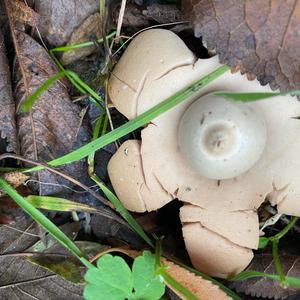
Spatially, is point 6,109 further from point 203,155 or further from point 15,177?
point 203,155

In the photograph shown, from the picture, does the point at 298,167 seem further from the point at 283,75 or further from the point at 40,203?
the point at 40,203

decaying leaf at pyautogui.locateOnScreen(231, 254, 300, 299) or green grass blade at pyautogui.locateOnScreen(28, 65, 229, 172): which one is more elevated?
green grass blade at pyautogui.locateOnScreen(28, 65, 229, 172)

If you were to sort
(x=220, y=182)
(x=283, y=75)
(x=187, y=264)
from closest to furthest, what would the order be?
(x=283, y=75)
(x=220, y=182)
(x=187, y=264)

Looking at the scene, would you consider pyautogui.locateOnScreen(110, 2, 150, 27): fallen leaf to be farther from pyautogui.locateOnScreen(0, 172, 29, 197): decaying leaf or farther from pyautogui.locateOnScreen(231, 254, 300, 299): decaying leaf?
pyautogui.locateOnScreen(231, 254, 300, 299): decaying leaf

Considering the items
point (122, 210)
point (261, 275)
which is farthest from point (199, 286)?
point (122, 210)

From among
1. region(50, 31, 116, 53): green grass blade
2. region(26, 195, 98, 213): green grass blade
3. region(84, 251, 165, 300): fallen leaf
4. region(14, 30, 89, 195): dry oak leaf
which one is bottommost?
region(84, 251, 165, 300): fallen leaf

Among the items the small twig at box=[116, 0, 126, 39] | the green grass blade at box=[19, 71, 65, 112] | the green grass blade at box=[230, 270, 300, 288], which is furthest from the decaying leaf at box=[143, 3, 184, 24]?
the green grass blade at box=[230, 270, 300, 288]

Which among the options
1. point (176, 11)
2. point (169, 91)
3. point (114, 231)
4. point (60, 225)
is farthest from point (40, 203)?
point (176, 11)
